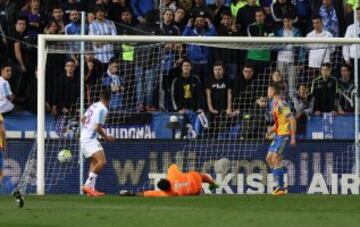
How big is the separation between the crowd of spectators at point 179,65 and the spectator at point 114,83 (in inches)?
0.8

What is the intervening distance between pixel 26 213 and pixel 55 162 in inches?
319

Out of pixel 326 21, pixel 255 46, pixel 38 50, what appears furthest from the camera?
pixel 326 21

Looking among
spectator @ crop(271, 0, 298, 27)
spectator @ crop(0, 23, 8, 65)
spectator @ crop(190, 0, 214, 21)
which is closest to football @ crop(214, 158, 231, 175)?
spectator @ crop(190, 0, 214, 21)

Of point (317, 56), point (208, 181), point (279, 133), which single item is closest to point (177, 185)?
point (208, 181)

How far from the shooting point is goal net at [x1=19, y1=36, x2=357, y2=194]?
74.3 ft

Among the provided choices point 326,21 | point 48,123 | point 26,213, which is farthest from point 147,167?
point 26,213

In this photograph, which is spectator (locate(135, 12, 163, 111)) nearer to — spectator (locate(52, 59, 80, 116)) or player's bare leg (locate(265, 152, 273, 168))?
spectator (locate(52, 59, 80, 116))

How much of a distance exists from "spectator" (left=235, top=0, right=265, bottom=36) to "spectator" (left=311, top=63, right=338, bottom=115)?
2527 mm

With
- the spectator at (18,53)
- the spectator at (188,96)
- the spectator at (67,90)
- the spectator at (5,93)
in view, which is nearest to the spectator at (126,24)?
the spectator at (67,90)

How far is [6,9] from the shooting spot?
24.0 metres

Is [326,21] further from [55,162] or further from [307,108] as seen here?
[55,162]

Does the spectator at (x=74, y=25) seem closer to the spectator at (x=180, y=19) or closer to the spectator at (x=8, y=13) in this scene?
the spectator at (x=8, y=13)

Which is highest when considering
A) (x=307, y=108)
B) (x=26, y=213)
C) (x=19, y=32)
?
(x=19, y=32)

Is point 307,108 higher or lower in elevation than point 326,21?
lower
